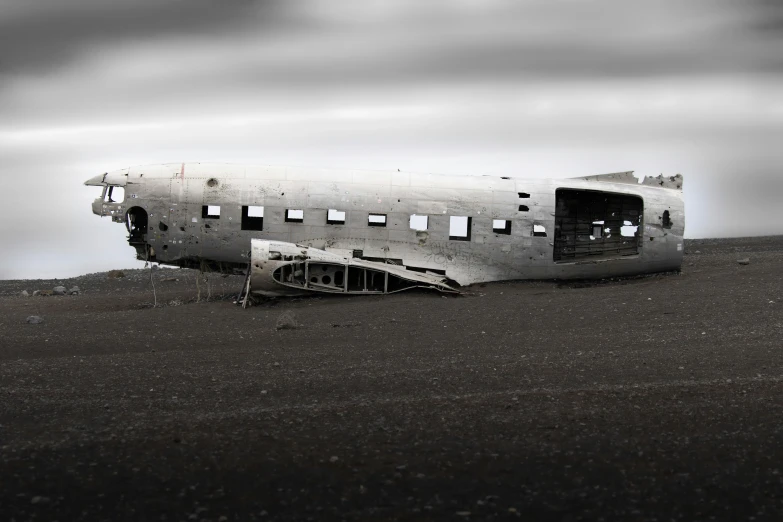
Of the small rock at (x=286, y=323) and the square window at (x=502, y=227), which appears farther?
the square window at (x=502, y=227)

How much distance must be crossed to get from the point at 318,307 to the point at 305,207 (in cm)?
320

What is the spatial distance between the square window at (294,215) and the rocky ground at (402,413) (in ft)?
11.2

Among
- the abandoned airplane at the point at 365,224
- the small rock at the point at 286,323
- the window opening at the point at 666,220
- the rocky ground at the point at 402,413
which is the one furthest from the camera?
the window opening at the point at 666,220

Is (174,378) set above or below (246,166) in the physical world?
below

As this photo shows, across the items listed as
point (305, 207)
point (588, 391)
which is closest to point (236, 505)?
point (588, 391)

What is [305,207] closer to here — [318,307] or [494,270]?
[318,307]

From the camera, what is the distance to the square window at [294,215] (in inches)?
908

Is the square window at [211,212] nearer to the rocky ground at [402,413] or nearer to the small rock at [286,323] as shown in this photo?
the rocky ground at [402,413]

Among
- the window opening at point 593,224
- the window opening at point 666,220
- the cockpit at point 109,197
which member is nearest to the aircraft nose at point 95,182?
the cockpit at point 109,197

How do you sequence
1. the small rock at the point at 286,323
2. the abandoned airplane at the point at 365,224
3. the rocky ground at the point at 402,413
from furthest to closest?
1. the abandoned airplane at the point at 365,224
2. the small rock at the point at 286,323
3. the rocky ground at the point at 402,413

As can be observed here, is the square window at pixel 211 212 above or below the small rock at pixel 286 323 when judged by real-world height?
above

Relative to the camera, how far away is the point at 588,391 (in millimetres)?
11656

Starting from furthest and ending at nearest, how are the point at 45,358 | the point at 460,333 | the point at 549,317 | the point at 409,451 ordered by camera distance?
the point at 549,317 < the point at 460,333 < the point at 45,358 < the point at 409,451

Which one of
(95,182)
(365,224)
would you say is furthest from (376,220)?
(95,182)
